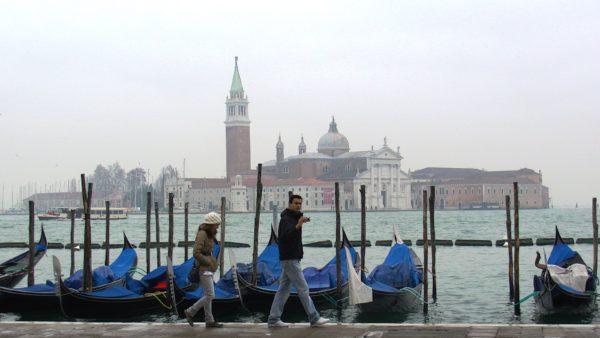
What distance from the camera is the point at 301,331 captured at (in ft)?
21.8

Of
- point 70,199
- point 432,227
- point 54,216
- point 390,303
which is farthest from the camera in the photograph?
point 70,199

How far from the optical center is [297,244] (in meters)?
6.89

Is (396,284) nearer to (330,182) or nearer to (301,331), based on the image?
(301,331)

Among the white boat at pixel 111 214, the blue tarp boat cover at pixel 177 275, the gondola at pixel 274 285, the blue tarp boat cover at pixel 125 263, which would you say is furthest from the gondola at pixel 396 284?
the white boat at pixel 111 214

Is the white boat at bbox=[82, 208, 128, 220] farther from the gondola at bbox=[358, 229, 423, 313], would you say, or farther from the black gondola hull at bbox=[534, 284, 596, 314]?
the black gondola hull at bbox=[534, 284, 596, 314]

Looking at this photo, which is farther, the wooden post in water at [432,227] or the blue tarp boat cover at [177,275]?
the wooden post in water at [432,227]

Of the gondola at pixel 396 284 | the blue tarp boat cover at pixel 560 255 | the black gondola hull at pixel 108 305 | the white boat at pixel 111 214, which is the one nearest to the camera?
the black gondola hull at pixel 108 305

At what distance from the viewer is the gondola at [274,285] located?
34.6 ft

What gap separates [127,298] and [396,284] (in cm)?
319

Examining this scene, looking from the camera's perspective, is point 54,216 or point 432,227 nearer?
point 432,227

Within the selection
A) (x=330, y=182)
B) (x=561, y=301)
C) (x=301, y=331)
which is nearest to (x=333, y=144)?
(x=330, y=182)

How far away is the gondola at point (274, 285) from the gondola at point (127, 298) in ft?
2.26

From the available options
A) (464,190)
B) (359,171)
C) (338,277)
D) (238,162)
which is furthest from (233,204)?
(338,277)

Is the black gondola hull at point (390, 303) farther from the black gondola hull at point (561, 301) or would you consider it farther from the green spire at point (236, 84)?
the green spire at point (236, 84)
